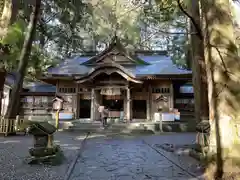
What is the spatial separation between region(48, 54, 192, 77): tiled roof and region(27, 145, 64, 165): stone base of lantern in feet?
39.9

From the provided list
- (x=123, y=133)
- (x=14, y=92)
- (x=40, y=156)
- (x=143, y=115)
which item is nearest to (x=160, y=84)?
(x=143, y=115)

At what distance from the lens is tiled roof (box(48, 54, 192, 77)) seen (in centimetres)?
1786

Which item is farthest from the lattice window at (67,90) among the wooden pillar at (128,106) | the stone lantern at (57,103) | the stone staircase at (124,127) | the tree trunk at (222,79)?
the tree trunk at (222,79)

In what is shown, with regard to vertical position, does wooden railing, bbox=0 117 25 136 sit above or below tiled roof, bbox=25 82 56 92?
below

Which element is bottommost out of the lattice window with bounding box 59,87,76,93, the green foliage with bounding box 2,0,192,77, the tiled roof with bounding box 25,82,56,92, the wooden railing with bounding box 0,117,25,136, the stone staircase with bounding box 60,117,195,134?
the stone staircase with bounding box 60,117,195,134

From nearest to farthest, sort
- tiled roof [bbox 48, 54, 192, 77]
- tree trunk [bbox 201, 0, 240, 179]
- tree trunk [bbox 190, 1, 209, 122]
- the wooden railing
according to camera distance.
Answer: tree trunk [bbox 201, 0, 240, 179] → tree trunk [bbox 190, 1, 209, 122] → the wooden railing → tiled roof [bbox 48, 54, 192, 77]

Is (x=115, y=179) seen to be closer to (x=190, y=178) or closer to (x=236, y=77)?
(x=190, y=178)

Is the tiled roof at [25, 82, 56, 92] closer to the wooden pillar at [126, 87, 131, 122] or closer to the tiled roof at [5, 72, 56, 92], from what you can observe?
the tiled roof at [5, 72, 56, 92]

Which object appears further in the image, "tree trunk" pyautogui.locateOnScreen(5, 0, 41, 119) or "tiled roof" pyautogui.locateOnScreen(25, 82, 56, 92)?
"tiled roof" pyautogui.locateOnScreen(25, 82, 56, 92)

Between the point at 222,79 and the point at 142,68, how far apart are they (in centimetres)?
1575

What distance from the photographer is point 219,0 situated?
447 centimetres

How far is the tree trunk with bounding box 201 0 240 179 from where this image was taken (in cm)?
407

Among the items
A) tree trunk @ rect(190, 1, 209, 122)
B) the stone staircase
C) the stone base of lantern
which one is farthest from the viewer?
the stone staircase

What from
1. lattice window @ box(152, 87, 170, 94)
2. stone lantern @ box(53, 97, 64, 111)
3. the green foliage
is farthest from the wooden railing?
lattice window @ box(152, 87, 170, 94)
